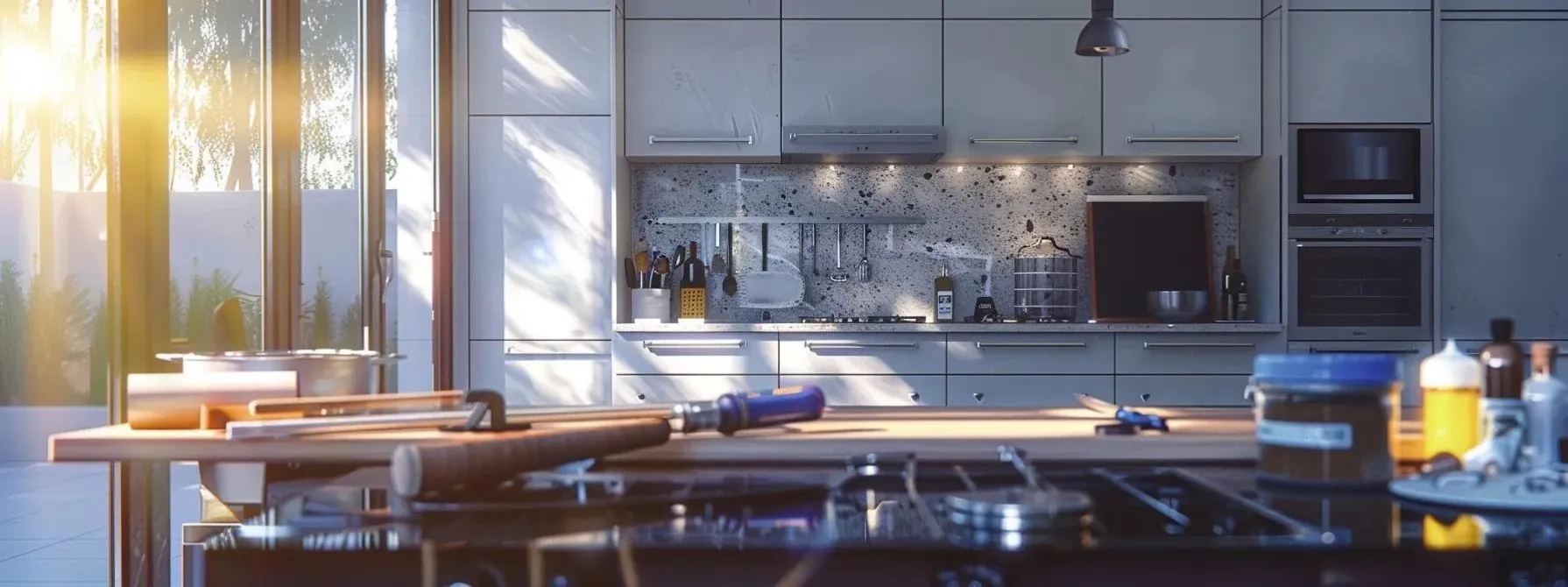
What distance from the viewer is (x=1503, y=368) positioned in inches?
47.7

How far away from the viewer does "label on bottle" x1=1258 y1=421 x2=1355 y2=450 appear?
110cm

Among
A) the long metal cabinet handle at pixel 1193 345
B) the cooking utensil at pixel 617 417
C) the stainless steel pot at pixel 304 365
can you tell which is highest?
the stainless steel pot at pixel 304 365

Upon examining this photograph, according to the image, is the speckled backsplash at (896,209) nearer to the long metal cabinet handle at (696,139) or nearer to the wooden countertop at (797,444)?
the long metal cabinet handle at (696,139)

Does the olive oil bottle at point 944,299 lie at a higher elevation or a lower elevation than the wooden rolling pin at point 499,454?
higher

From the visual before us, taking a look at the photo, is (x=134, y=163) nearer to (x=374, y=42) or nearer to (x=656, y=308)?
→ (x=374, y=42)

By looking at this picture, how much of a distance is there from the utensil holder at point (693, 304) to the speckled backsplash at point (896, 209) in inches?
6.5

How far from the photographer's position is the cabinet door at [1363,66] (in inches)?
177

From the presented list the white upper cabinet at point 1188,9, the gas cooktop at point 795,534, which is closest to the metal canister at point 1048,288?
the white upper cabinet at point 1188,9

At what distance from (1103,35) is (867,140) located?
1.19 m

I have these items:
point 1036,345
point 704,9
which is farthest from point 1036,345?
point 704,9

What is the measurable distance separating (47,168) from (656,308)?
9.14 ft

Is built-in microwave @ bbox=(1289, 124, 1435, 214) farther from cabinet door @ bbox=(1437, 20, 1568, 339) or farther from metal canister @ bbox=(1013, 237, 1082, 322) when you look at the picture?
metal canister @ bbox=(1013, 237, 1082, 322)

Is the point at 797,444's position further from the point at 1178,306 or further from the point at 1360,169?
the point at 1360,169

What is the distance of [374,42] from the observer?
141 inches
